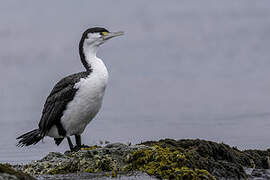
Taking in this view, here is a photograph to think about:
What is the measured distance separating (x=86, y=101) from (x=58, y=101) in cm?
79

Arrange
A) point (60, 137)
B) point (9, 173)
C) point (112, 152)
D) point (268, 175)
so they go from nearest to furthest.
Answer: point (9, 173)
point (112, 152)
point (268, 175)
point (60, 137)

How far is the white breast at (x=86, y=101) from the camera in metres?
12.8

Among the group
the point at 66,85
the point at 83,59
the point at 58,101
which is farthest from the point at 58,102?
the point at 83,59

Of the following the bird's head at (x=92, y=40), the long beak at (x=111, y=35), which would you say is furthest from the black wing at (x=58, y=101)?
the long beak at (x=111, y=35)

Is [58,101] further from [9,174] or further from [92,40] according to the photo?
[9,174]

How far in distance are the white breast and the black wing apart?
0.43ft

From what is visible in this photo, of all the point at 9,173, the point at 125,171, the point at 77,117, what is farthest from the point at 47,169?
the point at 9,173

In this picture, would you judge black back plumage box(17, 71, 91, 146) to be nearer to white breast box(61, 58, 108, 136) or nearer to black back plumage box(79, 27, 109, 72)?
→ white breast box(61, 58, 108, 136)

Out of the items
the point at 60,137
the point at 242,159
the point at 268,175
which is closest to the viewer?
the point at 268,175

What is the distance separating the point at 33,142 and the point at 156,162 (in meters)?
5.96

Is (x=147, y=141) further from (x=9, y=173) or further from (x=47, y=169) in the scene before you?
(x=9, y=173)

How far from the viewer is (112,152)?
395 inches

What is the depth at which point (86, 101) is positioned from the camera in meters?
12.9

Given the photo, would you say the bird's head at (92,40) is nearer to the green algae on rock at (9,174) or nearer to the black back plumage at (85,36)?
the black back plumage at (85,36)
